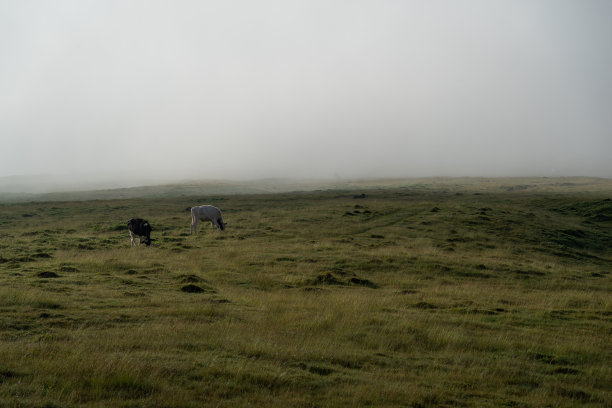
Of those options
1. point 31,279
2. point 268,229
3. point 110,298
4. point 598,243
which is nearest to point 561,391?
point 110,298

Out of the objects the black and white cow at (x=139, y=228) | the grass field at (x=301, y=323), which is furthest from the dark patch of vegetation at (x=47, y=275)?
the black and white cow at (x=139, y=228)

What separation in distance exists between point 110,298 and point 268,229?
78.2 feet

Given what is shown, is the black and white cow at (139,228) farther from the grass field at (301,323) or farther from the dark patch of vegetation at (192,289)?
the dark patch of vegetation at (192,289)

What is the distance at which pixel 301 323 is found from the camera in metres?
14.0

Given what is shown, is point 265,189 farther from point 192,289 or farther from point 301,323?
point 301,323

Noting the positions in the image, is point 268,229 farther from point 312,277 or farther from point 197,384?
point 197,384

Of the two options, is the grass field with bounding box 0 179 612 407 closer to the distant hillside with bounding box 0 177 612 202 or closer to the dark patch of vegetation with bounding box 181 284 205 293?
the dark patch of vegetation with bounding box 181 284 205 293

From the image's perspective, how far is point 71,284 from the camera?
1886 cm

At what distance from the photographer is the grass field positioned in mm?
8945

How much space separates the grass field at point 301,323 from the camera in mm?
8945

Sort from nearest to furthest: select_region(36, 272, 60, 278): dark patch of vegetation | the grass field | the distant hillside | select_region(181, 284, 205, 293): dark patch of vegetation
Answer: the grass field, select_region(181, 284, 205, 293): dark patch of vegetation, select_region(36, 272, 60, 278): dark patch of vegetation, the distant hillside

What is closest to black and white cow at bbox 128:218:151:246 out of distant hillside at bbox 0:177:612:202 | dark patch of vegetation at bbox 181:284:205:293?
dark patch of vegetation at bbox 181:284:205:293

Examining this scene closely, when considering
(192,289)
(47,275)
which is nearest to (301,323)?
(192,289)

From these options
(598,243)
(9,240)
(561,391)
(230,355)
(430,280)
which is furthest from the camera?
(598,243)
